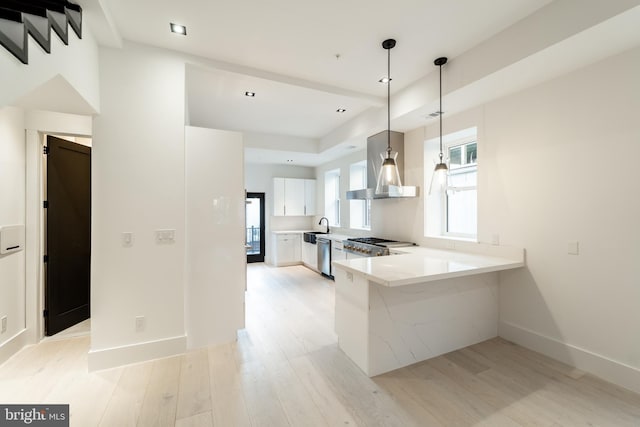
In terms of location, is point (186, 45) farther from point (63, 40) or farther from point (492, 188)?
point (492, 188)

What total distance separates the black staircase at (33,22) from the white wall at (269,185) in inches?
199

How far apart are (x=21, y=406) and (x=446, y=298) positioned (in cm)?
342

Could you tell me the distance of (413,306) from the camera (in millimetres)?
2432

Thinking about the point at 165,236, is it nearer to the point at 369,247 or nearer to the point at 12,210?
the point at 12,210

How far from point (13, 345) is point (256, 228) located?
15.8 feet

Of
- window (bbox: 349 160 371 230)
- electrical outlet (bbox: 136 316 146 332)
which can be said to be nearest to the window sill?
window (bbox: 349 160 371 230)

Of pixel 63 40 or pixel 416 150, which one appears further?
pixel 416 150

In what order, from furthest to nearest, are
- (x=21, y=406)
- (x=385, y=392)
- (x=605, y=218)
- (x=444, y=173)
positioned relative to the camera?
(x=444, y=173) → (x=605, y=218) → (x=385, y=392) → (x=21, y=406)

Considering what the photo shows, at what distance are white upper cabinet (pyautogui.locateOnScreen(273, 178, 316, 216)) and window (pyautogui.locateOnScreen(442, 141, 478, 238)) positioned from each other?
3.94 meters

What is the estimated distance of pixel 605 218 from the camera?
7.26 ft

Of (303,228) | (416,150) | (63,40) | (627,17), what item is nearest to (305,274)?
(303,228)

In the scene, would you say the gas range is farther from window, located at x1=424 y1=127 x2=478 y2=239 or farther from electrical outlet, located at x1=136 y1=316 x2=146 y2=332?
electrical outlet, located at x1=136 y1=316 x2=146 y2=332

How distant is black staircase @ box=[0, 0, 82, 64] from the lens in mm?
1235

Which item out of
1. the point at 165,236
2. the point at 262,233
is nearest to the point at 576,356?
the point at 165,236
